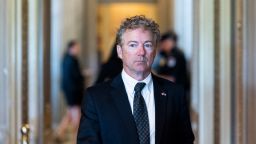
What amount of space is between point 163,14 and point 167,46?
5732 millimetres

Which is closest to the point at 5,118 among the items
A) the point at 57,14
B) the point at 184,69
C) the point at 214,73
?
the point at 214,73

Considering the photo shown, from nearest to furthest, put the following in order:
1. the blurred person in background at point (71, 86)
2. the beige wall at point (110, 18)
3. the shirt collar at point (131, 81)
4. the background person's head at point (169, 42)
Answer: the shirt collar at point (131, 81)
the background person's head at point (169, 42)
the blurred person in background at point (71, 86)
the beige wall at point (110, 18)

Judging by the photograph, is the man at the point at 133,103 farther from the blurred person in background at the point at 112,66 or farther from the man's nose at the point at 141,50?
the blurred person in background at the point at 112,66

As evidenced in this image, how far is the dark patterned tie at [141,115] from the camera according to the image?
2828 mm

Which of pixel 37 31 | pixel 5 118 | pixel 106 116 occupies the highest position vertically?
pixel 37 31

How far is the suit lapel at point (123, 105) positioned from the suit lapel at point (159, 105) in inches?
4.8

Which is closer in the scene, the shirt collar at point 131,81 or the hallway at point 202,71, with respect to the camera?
the shirt collar at point 131,81

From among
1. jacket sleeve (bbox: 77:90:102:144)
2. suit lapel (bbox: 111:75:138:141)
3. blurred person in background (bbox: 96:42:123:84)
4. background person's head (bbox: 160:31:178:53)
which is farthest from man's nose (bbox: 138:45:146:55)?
background person's head (bbox: 160:31:178:53)

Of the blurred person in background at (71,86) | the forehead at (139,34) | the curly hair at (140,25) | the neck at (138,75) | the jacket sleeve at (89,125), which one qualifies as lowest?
the blurred person in background at (71,86)

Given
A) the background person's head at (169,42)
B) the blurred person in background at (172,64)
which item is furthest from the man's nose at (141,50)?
the background person's head at (169,42)

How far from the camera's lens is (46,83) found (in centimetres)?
591

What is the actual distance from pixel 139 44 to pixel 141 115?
1.18ft

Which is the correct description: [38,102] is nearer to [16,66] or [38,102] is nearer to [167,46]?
[16,66]

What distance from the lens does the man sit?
2.83 m
